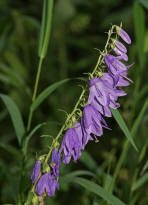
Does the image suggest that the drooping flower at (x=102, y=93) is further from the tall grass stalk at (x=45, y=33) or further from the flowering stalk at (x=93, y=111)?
the tall grass stalk at (x=45, y=33)

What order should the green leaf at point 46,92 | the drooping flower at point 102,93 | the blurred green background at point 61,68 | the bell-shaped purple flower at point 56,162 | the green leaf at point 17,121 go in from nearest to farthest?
1. the drooping flower at point 102,93
2. the bell-shaped purple flower at point 56,162
3. the green leaf at point 46,92
4. the green leaf at point 17,121
5. the blurred green background at point 61,68

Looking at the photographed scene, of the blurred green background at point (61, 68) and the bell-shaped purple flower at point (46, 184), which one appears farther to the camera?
the blurred green background at point (61, 68)

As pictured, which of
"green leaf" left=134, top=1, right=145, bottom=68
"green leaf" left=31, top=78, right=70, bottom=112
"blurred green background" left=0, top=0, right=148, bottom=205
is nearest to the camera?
"green leaf" left=31, top=78, right=70, bottom=112

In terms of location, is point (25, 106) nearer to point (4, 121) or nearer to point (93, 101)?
point (4, 121)

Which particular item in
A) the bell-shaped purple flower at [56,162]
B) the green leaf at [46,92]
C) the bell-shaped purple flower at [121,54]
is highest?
the green leaf at [46,92]

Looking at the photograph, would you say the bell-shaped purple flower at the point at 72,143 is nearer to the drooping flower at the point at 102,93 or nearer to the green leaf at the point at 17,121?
the drooping flower at the point at 102,93

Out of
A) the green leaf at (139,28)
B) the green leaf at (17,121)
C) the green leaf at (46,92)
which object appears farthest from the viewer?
the green leaf at (139,28)

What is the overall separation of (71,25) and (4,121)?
53.4 inches

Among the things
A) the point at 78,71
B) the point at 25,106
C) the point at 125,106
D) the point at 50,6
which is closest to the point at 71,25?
the point at 78,71

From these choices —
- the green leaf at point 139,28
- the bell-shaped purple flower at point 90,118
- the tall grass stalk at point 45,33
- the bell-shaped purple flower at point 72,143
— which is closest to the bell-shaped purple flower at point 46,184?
the bell-shaped purple flower at point 72,143

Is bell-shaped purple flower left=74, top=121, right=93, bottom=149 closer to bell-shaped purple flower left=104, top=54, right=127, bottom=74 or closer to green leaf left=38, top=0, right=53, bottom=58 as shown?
bell-shaped purple flower left=104, top=54, right=127, bottom=74

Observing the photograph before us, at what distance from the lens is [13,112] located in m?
1.75

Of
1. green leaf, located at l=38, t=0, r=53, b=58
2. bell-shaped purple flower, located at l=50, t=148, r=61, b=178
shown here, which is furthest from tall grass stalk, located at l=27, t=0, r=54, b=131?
bell-shaped purple flower, located at l=50, t=148, r=61, b=178

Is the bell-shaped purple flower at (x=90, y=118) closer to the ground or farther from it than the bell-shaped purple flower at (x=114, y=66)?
closer to the ground
